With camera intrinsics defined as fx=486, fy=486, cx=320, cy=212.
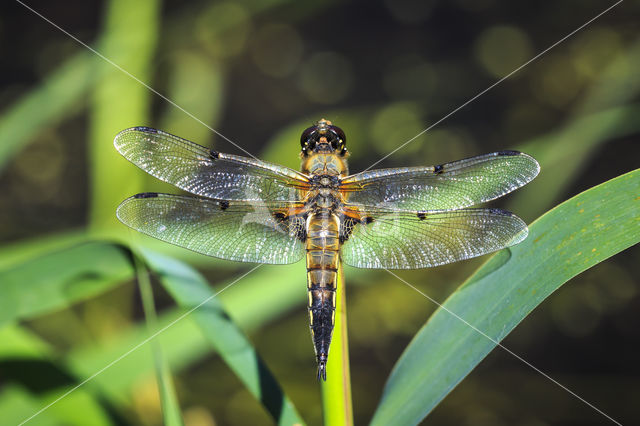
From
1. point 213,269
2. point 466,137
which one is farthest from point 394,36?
point 213,269

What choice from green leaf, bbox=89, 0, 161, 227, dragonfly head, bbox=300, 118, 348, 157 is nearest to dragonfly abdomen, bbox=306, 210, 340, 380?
dragonfly head, bbox=300, 118, 348, 157

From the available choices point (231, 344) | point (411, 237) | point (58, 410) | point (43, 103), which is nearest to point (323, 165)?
point (411, 237)

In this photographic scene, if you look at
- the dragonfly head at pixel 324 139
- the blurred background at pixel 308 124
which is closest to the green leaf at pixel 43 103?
the blurred background at pixel 308 124

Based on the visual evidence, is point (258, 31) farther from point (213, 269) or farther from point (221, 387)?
point (221, 387)

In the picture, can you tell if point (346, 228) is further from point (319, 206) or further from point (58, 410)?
point (58, 410)

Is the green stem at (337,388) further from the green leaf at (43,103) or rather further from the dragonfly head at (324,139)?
the green leaf at (43,103)

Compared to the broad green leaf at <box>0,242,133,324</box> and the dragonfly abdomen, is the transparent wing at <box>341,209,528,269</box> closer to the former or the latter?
the dragonfly abdomen
